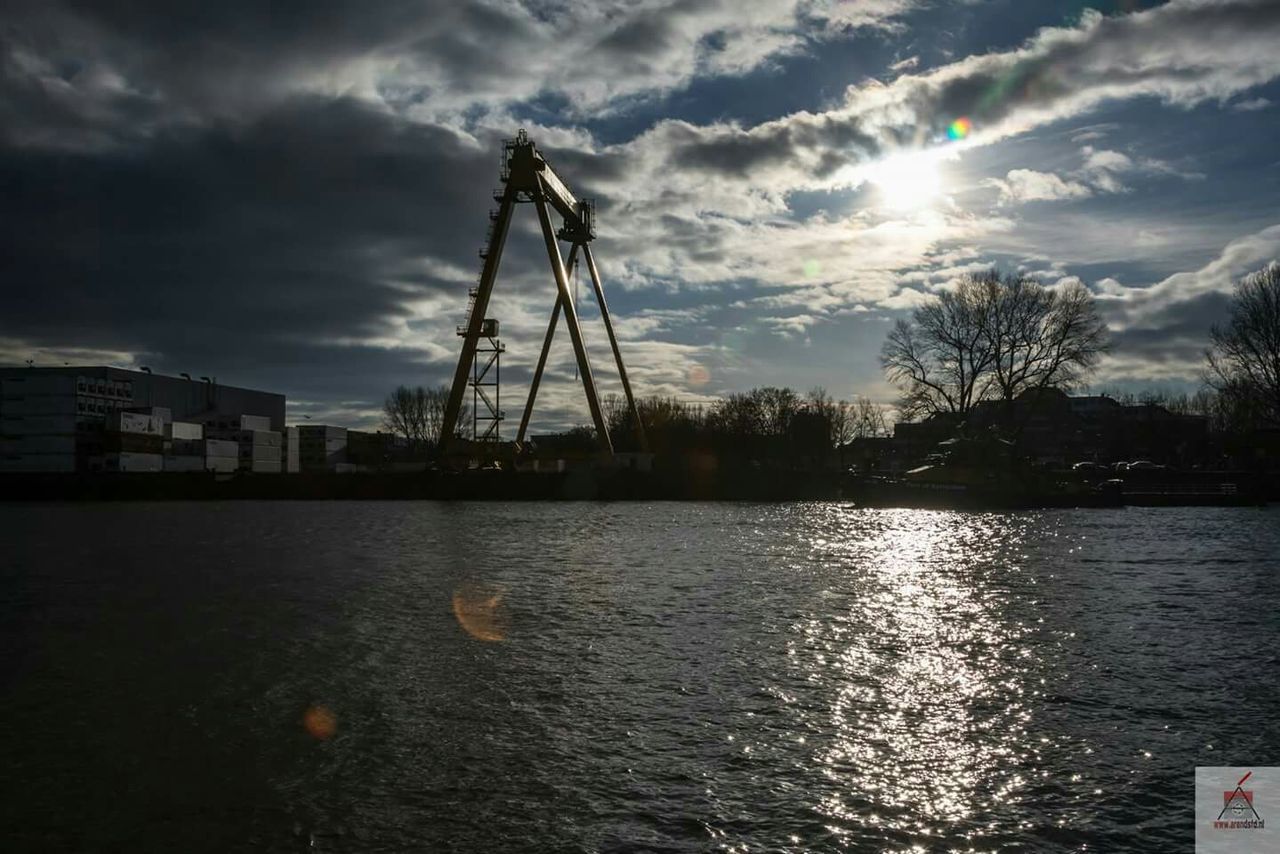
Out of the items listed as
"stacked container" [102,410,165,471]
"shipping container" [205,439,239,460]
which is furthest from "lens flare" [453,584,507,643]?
"shipping container" [205,439,239,460]

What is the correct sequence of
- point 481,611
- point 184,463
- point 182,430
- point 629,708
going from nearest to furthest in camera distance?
Result: point 629,708, point 481,611, point 184,463, point 182,430

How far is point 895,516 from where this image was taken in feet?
136

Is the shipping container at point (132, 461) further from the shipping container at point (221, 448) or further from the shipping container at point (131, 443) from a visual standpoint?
the shipping container at point (221, 448)

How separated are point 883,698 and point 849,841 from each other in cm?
324

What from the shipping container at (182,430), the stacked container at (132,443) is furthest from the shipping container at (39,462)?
the shipping container at (182,430)

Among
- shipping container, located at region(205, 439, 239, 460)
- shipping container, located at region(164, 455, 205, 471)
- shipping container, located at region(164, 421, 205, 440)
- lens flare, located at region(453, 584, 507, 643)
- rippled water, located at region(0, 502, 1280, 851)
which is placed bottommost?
rippled water, located at region(0, 502, 1280, 851)

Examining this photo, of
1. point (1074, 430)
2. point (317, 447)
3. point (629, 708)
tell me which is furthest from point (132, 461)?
point (1074, 430)

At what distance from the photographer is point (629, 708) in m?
7.96

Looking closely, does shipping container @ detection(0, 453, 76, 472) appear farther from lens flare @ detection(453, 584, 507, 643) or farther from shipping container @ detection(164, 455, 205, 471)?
lens flare @ detection(453, 584, 507, 643)

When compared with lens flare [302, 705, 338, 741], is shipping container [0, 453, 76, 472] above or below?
above

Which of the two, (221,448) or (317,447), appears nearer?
(221,448)

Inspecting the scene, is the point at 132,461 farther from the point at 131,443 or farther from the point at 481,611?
the point at 481,611

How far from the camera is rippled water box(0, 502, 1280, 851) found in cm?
552

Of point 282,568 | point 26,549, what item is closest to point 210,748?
point 282,568
